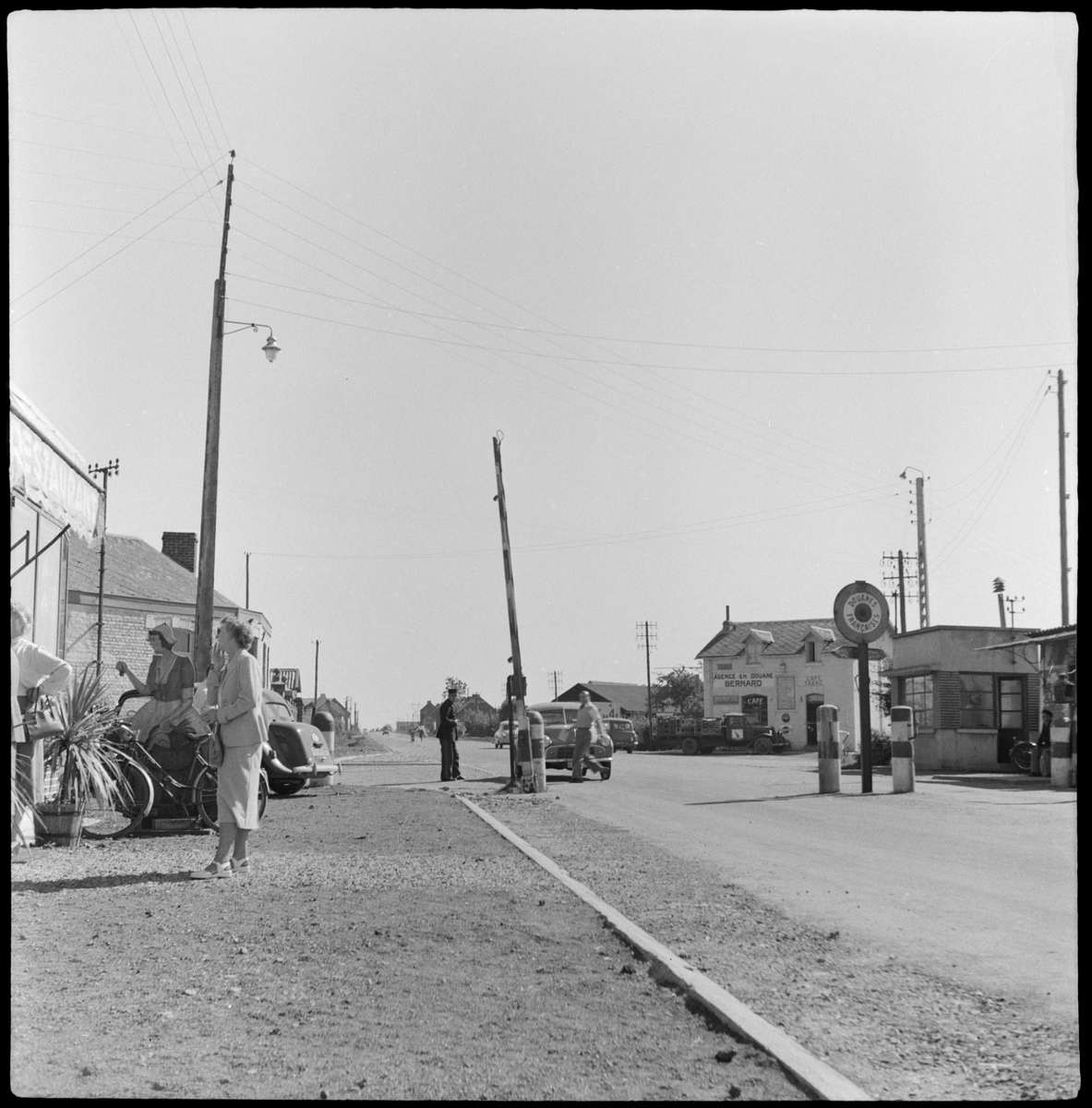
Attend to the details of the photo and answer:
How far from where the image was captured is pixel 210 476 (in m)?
18.0

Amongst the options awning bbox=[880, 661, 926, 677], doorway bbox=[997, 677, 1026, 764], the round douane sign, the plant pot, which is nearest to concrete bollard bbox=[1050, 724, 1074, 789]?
the round douane sign

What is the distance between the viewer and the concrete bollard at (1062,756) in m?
19.4

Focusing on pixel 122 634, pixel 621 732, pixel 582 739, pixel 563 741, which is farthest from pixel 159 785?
pixel 621 732

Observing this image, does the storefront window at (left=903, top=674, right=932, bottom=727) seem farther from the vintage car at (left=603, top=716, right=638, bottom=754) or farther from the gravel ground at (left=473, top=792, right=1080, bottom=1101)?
the gravel ground at (left=473, top=792, right=1080, bottom=1101)

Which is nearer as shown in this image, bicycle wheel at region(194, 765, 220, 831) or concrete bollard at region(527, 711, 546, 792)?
bicycle wheel at region(194, 765, 220, 831)

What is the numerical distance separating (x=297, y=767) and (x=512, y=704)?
15.4 ft

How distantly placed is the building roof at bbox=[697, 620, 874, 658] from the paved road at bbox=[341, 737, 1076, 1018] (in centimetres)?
5322

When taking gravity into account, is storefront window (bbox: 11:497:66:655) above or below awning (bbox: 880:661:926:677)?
above

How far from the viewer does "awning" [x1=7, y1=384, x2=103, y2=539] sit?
8.77 metres

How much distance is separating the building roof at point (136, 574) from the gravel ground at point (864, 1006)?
45.2 meters

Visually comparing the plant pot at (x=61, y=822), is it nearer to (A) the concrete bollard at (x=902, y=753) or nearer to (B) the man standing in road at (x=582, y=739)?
(A) the concrete bollard at (x=902, y=753)

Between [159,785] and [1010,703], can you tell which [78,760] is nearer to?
[159,785]

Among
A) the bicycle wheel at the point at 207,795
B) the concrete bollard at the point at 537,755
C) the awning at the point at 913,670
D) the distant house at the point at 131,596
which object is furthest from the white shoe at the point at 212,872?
the distant house at the point at 131,596

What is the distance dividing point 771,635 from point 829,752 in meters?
57.0
